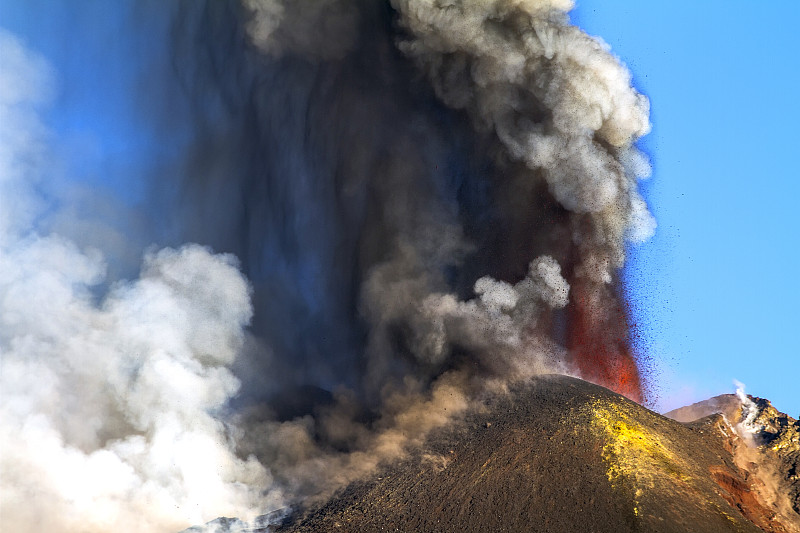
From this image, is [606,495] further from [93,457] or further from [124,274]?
[124,274]

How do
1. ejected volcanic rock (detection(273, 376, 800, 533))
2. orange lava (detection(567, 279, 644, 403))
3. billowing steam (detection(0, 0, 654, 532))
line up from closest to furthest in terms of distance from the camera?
1. ejected volcanic rock (detection(273, 376, 800, 533))
2. billowing steam (detection(0, 0, 654, 532))
3. orange lava (detection(567, 279, 644, 403))

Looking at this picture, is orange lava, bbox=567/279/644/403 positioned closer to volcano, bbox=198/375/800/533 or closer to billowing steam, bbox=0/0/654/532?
billowing steam, bbox=0/0/654/532

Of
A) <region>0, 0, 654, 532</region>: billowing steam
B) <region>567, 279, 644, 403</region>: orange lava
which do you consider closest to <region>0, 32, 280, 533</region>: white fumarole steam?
<region>0, 0, 654, 532</region>: billowing steam

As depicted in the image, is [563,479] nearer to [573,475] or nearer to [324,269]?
[573,475]

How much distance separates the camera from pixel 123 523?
21.7 metres

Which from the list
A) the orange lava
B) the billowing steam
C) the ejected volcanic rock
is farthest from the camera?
the orange lava

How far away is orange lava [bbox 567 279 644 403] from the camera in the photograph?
3053 centimetres

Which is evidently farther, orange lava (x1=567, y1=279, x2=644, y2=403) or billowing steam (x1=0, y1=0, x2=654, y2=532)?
orange lava (x1=567, y1=279, x2=644, y2=403)

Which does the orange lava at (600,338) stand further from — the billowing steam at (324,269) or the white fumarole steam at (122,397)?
the white fumarole steam at (122,397)

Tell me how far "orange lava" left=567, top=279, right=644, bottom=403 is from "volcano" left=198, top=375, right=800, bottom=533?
543 centimetres

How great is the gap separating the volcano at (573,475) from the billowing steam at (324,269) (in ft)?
6.06

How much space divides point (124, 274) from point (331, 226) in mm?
11023

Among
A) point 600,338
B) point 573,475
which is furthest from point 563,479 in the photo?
point 600,338

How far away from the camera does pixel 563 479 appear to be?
20234mm
